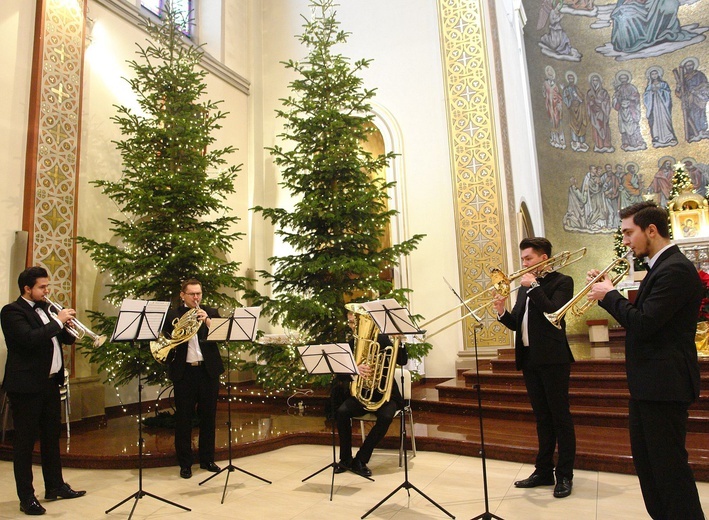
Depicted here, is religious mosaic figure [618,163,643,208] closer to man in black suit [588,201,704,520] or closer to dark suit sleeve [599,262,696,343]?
man in black suit [588,201,704,520]

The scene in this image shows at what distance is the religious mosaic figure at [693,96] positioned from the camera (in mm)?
13719

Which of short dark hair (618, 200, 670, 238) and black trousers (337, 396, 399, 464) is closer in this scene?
short dark hair (618, 200, 670, 238)

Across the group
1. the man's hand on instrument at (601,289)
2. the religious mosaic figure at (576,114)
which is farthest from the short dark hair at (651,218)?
the religious mosaic figure at (576,114)

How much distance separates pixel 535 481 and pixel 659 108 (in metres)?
13.3

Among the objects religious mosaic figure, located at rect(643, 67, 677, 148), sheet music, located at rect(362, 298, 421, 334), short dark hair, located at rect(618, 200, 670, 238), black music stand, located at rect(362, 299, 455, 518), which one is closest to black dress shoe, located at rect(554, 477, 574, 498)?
black music stand, located at rect(362, 299, 455, 518)

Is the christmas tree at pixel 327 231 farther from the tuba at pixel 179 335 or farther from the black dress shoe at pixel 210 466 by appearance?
the tuba at pixel 179 335

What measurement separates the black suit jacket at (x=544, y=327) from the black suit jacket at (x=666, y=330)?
1.19 meters

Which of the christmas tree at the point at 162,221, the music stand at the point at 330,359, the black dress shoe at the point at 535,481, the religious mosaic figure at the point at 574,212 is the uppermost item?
the religious mosaic figure at the point at 574,212

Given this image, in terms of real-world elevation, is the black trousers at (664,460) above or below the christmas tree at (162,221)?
below

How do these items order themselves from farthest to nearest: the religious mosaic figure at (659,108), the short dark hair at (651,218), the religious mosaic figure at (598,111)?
1. the religious mosaic figure at (598,111)
2. the religious mosaic figure at (659,108)
3. the short dark hair at (651,218)

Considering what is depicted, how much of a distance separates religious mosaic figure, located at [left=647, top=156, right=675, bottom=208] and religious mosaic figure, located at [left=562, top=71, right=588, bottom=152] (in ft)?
6.30

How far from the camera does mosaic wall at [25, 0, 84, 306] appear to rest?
7141 mm

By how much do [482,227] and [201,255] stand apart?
478 cm

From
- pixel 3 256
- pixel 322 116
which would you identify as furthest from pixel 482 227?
pixel 3 256
